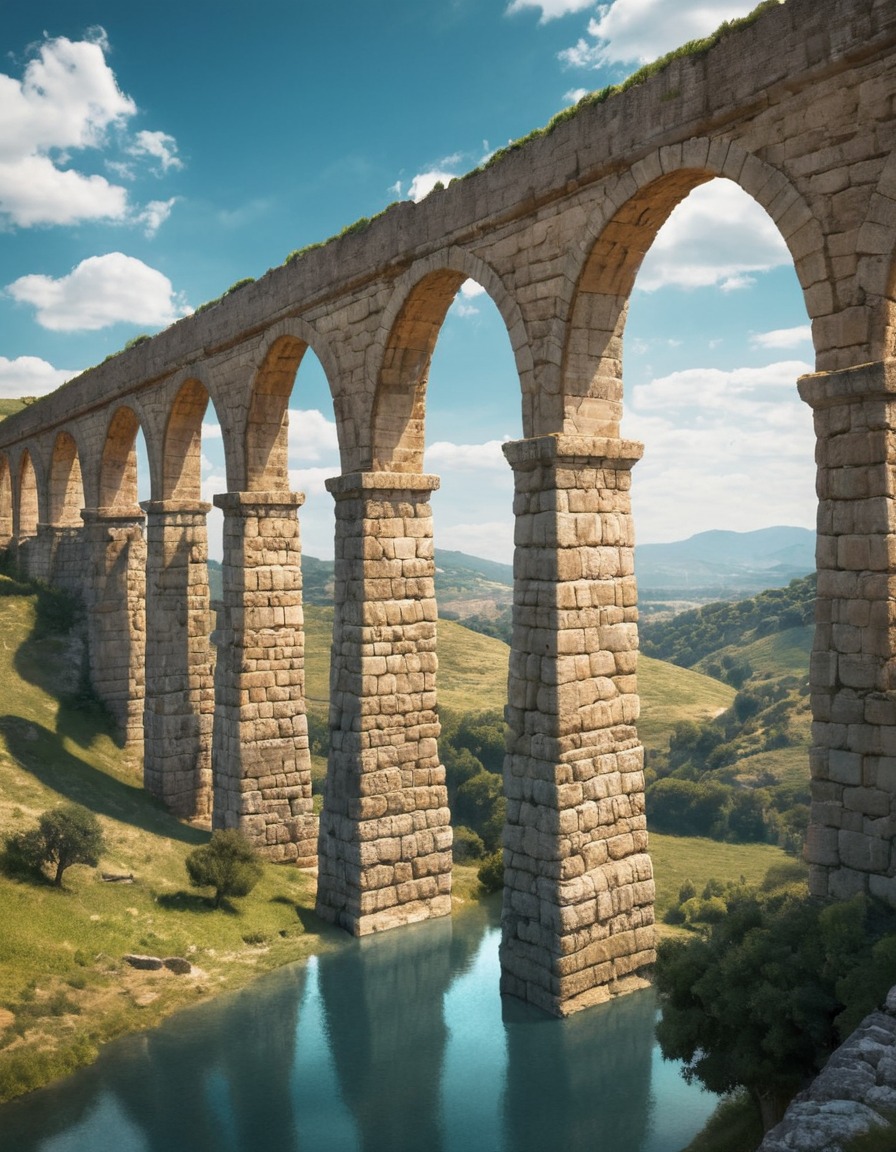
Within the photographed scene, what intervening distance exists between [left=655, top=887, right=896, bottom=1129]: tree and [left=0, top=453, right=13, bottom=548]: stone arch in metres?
35.4

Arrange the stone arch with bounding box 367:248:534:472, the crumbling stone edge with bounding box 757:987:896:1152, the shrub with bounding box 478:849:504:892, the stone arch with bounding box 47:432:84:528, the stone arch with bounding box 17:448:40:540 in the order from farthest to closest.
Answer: the stone arch with bounding box 17:448:40:540
the stone arch with bounding box 47:432:84:528
the shrub with bounding box 478:849:504:892
the stone arch with bounding box 367:248:534:472
the crumbling stone edge with bounding box 757:987:896:1152

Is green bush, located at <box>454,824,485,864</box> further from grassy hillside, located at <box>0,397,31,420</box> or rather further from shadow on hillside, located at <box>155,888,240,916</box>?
grassy hillside, located at <box>0,397,31,420</box>

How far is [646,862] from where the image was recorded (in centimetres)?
1192

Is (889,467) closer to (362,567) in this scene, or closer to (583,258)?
(583,258)

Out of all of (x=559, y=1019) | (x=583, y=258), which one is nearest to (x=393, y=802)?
(x=559, y=1019)

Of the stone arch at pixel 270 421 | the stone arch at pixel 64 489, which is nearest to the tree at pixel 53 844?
the stone arch at pixel 270 421

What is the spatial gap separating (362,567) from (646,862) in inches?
222

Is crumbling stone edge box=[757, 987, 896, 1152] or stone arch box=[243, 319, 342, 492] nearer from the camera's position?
crumbling stone edge box=[757, 987, 896, 1152]

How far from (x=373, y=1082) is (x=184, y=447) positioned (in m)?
14.2

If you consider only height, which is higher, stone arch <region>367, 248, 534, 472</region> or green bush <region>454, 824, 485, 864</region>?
stone arch <region>367, 248, 534, 472</region>

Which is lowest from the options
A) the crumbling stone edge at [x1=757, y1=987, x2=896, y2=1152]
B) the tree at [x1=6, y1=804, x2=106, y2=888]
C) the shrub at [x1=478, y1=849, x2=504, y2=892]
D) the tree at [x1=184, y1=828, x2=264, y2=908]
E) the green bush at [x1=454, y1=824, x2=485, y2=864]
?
the green bush at [x1=454, y1=824, x2=485, y2=864]

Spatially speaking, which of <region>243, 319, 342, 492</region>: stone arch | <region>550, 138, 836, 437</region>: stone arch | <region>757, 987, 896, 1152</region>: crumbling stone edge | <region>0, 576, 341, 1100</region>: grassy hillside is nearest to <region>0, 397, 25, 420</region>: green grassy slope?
<region>0, 576, 341, 1100</region>: grassy hillside

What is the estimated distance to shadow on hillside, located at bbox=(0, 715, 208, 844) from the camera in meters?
18.0

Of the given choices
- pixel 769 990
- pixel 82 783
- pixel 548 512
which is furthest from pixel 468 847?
pixel 769 990
